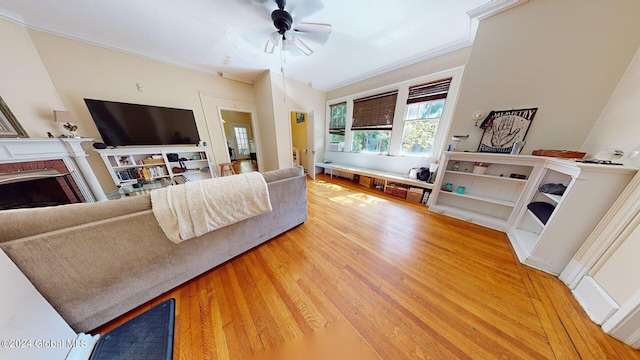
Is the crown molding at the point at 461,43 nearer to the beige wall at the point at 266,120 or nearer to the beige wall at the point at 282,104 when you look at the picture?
the beige wall at the point at 282,104

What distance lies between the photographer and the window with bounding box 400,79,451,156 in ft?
8.55

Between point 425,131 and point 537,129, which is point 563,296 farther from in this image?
point 425,131

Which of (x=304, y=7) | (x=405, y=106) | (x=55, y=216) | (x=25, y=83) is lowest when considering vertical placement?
(x=55, y=216)

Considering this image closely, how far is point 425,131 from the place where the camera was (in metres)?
2.84

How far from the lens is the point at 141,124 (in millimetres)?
2676

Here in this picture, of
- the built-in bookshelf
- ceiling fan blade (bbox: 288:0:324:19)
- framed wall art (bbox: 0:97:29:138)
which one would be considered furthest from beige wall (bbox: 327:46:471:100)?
framed wall art (bbox: 0:97:29:138)

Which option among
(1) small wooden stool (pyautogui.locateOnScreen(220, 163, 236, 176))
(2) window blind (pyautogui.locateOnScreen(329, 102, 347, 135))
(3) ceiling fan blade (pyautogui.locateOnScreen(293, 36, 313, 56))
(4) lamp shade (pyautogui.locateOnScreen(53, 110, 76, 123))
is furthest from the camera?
(2) window blind (pyautogui.locateOnScreen(329, 102, 347, 135))

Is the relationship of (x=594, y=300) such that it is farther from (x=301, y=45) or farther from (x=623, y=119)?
(x=301, y=45)

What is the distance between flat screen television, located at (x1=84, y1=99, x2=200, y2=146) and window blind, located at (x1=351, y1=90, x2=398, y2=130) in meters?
3.36

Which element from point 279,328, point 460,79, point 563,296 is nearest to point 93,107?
point 279,328

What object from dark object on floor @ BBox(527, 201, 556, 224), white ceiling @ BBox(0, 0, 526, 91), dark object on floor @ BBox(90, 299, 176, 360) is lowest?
dark object on floor @ BBox(90, 299, 176, 360)

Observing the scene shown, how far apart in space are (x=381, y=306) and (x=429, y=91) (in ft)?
10.4

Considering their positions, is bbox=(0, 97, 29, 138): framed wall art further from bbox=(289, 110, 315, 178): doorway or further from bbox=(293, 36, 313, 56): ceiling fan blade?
bbox=(289, 110, 315, 178): doorway

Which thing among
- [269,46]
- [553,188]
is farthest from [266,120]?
[553,188]
